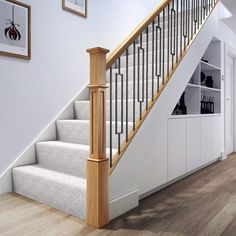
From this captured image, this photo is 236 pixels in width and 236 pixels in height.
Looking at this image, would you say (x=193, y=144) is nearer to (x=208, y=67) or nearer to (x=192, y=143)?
(x=192, y=143)

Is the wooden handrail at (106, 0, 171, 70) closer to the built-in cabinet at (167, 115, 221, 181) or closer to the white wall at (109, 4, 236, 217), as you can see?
the white wall at (109, 4, 236, 217)

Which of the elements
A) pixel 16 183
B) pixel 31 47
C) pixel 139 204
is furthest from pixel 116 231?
pixel 31 47

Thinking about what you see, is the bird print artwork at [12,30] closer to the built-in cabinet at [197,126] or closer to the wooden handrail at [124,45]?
the wooden handrail at [124,45]

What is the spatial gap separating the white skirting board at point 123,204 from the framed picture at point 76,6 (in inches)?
84.6

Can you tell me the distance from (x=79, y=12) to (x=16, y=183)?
2041 mm

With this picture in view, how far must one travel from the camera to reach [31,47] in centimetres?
258

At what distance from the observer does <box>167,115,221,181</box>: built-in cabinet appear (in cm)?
278

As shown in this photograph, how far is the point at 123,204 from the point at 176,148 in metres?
1.10

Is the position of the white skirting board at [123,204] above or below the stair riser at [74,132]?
below

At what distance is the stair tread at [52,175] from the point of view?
1.96 m

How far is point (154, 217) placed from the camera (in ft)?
6.27

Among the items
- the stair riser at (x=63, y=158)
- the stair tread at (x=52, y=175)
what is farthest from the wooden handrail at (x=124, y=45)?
the stair tread at (x=52, y=175)

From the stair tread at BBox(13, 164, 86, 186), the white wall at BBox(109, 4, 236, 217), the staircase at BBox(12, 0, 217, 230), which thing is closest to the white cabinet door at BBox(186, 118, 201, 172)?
the white wall at BBox(109, 4, 236, 217)

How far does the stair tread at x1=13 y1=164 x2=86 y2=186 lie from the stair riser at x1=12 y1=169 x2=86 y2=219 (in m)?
0.02
